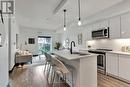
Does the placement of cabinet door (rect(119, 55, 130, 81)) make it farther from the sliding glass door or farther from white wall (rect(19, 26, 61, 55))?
white wall (rect(19, 26, 61, 55))

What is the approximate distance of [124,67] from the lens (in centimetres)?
370

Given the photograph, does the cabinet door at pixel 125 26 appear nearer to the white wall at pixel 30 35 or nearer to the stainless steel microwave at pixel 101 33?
the stainless steel microwave at pixel 101 33

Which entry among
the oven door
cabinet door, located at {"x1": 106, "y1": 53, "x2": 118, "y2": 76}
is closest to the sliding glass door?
the oven door

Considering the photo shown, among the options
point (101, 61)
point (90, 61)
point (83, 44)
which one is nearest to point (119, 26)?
point (101, 61)

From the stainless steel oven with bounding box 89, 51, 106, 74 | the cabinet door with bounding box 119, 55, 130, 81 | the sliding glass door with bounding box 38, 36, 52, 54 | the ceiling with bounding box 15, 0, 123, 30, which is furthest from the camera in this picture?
the sliding glass door with bounding box 38, 36, 52, 54

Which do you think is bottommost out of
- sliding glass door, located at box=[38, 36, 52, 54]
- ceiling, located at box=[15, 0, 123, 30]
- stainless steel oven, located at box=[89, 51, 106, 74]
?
stainless steel oven, located at box=[89, 51, 106, 74]

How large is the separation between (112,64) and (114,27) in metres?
1.50

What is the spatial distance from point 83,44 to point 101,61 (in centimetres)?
250

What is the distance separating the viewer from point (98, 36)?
5250 millimetres

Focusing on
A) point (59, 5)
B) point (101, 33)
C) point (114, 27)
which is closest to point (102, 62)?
point (101, 33)

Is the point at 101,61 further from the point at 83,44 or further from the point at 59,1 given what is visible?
the point at 59,1

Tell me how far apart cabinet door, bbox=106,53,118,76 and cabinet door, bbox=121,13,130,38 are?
2.73ft

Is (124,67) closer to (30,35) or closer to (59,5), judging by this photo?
(59,5)

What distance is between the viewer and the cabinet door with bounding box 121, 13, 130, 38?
382 centimetres
